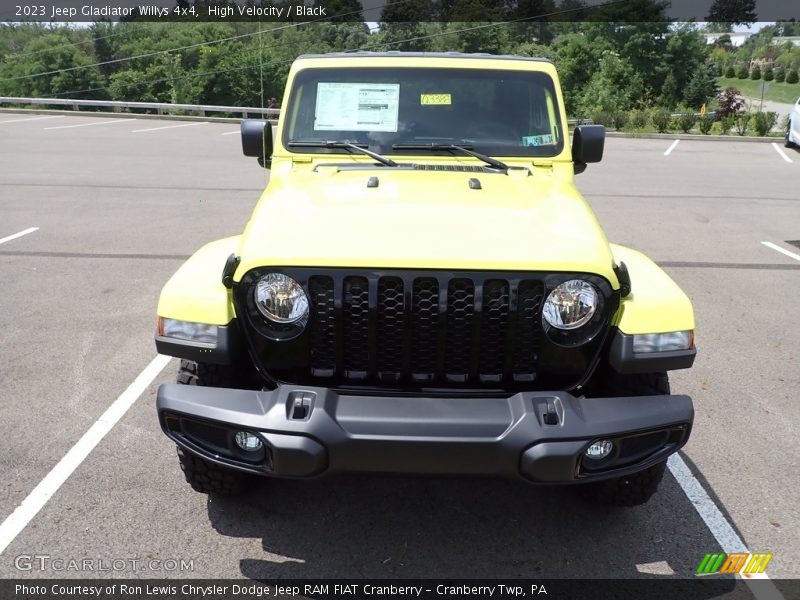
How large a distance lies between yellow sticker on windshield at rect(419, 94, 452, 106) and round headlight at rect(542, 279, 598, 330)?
1.70m

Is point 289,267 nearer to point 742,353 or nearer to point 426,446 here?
point 426,446

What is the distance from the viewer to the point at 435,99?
393 cm

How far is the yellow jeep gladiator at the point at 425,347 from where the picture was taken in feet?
7.90

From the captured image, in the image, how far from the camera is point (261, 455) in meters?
2.59

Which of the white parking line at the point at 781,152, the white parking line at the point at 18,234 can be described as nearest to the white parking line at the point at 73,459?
the white parking line at the point at 18,234

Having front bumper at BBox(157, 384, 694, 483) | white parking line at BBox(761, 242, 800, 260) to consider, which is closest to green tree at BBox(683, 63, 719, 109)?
white parking line at BBox(761, 242, 800, 260)

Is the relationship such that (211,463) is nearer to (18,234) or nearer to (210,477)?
(210,477)

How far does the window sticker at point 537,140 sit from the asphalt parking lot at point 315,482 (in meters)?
1.82

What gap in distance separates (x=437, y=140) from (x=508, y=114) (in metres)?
0.43

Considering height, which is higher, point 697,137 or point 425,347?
point 425,347

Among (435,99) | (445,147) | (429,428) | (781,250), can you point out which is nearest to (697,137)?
(781,250)

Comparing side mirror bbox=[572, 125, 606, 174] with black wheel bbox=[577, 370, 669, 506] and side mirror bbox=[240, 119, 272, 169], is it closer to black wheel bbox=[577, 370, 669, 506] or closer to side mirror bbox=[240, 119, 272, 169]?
black wheel bbox=[577, 370, 669, 506]

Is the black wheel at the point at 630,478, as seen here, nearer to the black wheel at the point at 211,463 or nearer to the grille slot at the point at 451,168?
the grille slot at the point at 451,168

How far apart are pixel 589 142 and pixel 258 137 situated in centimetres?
184
